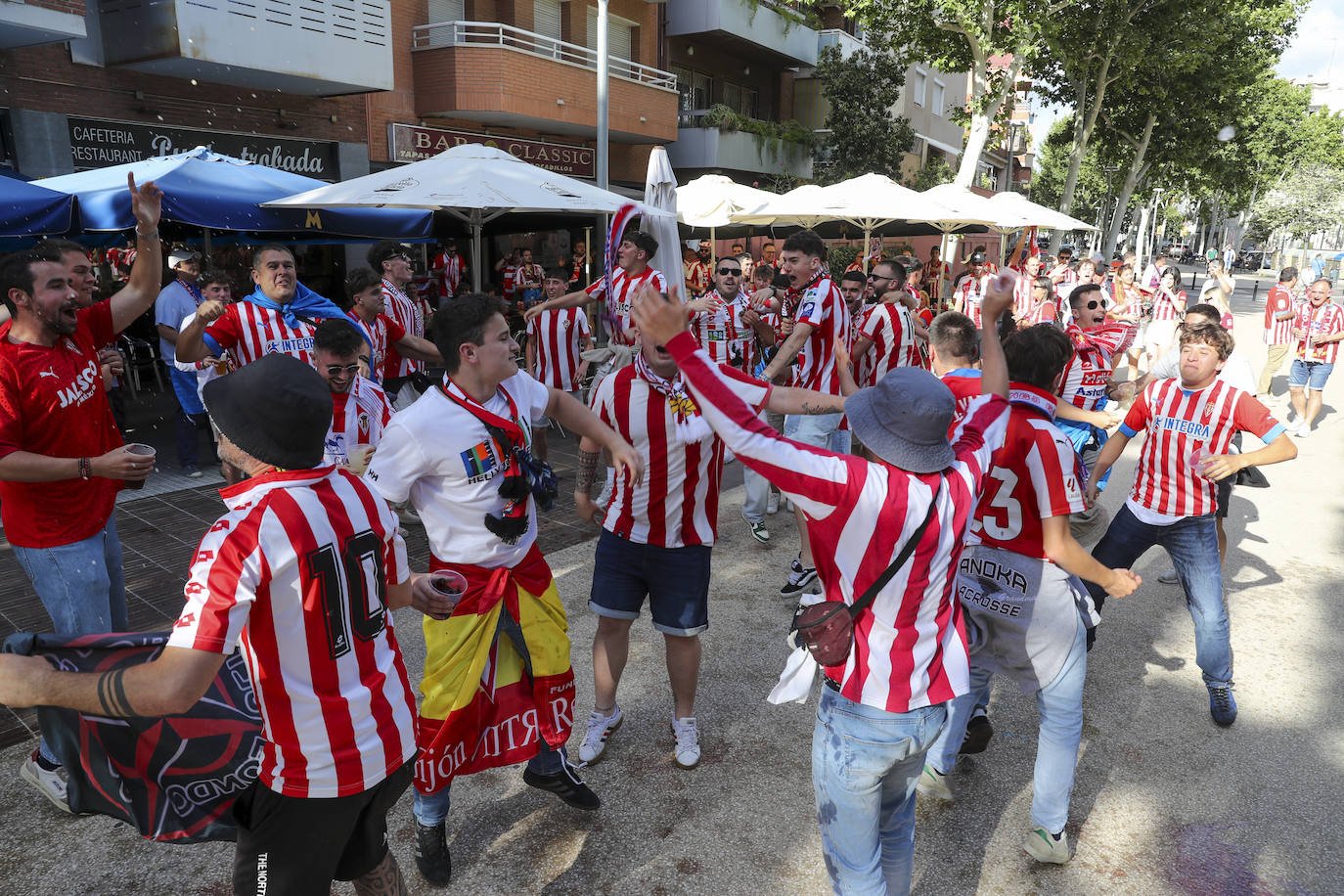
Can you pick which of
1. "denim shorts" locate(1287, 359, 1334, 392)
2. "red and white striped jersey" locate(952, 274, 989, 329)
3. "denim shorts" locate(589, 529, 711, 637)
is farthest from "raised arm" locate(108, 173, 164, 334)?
"denim shorts" locate(1287, 359, 1334, 392)

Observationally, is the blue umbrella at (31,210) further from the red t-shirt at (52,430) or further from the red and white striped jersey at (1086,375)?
the red and white striped jersey at (1086,375)

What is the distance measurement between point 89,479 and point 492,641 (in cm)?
170

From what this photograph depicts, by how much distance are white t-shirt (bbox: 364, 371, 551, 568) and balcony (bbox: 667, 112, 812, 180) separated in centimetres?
1898

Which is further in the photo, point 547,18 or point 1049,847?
point 547,18

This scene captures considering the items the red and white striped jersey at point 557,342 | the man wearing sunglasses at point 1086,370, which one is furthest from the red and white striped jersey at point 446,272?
the man wearing sunglasses at point 1086,370

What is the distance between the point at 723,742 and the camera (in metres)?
3.93

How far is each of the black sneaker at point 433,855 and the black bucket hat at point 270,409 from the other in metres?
1.66

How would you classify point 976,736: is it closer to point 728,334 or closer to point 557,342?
point 557,342

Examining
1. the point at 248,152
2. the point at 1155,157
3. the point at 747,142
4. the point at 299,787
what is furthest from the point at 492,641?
the point at 1155,157

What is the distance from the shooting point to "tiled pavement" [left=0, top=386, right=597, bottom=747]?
490 cm

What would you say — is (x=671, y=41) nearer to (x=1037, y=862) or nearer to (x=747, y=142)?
(x=747, y=142)

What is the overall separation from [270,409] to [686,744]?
2.50m

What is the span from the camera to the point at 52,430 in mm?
3166

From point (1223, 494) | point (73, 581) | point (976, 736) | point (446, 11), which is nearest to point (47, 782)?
point (73, 581)
